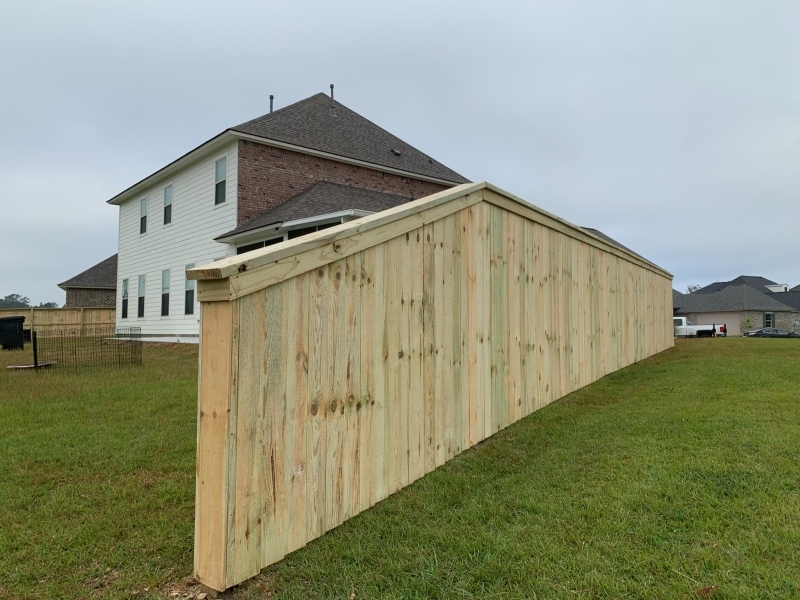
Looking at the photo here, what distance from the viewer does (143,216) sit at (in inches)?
674

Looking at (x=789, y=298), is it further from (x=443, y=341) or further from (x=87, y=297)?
(x=87, y=297)

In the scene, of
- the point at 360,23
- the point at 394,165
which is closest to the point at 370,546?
the point at 360,23

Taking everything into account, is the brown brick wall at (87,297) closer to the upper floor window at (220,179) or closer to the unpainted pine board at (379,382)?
the upper floor window at (220,179)

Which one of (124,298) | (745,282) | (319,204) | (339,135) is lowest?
(124,298)

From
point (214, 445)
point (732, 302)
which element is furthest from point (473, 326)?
point (732, 302)

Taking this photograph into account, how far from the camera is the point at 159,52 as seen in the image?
428 inches

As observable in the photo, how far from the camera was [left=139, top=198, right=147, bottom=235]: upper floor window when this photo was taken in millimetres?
16969

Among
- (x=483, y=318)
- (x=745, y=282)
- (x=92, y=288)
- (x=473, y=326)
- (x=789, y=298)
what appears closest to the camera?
(x=473, y=326)

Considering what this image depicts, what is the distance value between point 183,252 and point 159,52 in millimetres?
5776

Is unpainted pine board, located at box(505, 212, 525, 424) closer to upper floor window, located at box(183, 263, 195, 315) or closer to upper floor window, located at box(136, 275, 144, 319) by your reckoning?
upper floor window, located at box(183, 263, 195, 315)

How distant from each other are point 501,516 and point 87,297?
105 ft

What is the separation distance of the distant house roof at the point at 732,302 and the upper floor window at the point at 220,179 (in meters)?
40.3

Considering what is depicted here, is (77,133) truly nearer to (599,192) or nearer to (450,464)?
(450,464)

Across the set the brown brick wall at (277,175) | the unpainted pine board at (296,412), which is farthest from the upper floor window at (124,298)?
the unpainted pine board at (296,412)
